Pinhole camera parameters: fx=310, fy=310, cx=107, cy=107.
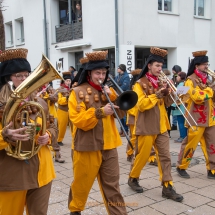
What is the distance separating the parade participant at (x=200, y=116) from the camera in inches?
200

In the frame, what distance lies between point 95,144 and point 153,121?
1.29m

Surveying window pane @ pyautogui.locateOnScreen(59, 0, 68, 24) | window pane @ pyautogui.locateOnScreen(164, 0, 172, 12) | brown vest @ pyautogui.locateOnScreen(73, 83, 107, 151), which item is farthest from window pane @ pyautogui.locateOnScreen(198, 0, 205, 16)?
brown vest @ pyautogui.locateOnScreen(73, 83, 107, 151)

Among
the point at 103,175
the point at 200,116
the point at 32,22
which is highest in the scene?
the point at 32,22

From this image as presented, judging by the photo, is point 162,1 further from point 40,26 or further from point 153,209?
point 153,209

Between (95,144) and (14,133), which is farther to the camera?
(95,144)

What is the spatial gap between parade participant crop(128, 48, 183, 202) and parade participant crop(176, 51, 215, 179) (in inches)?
29.8

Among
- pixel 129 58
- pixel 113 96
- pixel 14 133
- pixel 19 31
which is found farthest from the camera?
pixel 19 31

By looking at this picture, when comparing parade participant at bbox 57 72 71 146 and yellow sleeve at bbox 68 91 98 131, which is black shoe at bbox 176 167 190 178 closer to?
yellow sleeve at bbox 68 91 98 131

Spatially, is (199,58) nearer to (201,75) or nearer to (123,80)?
(201,75)

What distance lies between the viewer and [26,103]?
7.91 feet

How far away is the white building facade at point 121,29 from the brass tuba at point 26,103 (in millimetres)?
10289

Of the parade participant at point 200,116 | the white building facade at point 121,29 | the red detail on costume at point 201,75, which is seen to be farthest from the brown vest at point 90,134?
the white building facade at point 121,29

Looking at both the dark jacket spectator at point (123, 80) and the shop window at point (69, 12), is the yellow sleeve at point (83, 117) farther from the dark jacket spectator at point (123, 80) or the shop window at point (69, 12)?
the shop window at point (69, 12)

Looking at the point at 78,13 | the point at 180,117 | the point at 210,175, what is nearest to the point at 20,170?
the point at 210,175
